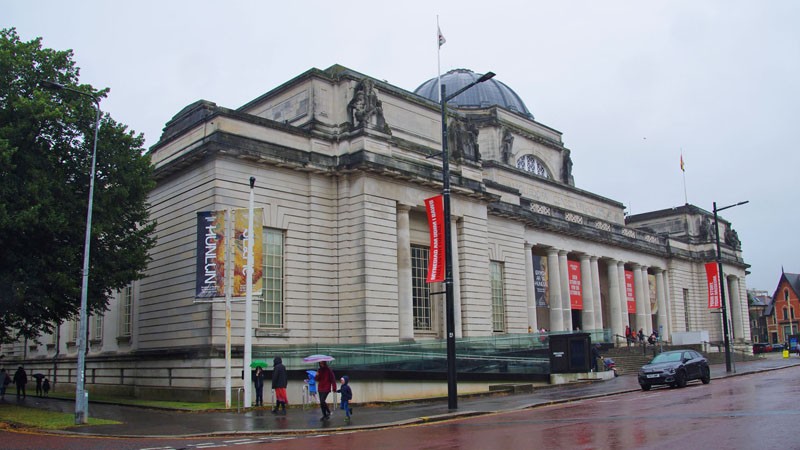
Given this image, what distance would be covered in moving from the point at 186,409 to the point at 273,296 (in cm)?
779

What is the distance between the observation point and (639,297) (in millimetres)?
61625

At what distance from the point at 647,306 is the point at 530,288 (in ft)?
61.5

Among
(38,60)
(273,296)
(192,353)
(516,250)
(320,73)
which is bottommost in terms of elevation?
(192,353)

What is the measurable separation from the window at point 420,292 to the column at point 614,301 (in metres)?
25.3

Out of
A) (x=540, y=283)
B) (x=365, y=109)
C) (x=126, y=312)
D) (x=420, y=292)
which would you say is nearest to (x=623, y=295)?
(x=540, y=283)

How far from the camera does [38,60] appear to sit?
2691 centimetres

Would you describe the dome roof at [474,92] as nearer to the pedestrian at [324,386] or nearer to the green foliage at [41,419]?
the pedestrian at [324,386]

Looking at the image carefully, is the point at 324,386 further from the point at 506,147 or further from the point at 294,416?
the point at 506,147

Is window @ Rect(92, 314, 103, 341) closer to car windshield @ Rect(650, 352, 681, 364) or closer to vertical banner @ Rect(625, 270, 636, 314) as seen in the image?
car windshield @ Rect(650, 352, 681, 364)

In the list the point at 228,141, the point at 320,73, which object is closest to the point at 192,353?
the point at 228,141

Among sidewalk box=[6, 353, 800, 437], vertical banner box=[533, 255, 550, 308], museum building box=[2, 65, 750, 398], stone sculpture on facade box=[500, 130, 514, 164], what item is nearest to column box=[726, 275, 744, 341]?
vertical banner box=[533, 255, 550, 308]

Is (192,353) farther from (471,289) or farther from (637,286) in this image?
(637,286)

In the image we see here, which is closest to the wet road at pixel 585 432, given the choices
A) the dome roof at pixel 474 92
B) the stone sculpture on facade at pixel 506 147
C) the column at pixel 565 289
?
the column at pixel 565 289

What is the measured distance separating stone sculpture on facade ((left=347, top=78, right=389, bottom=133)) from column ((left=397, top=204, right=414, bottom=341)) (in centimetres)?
428
